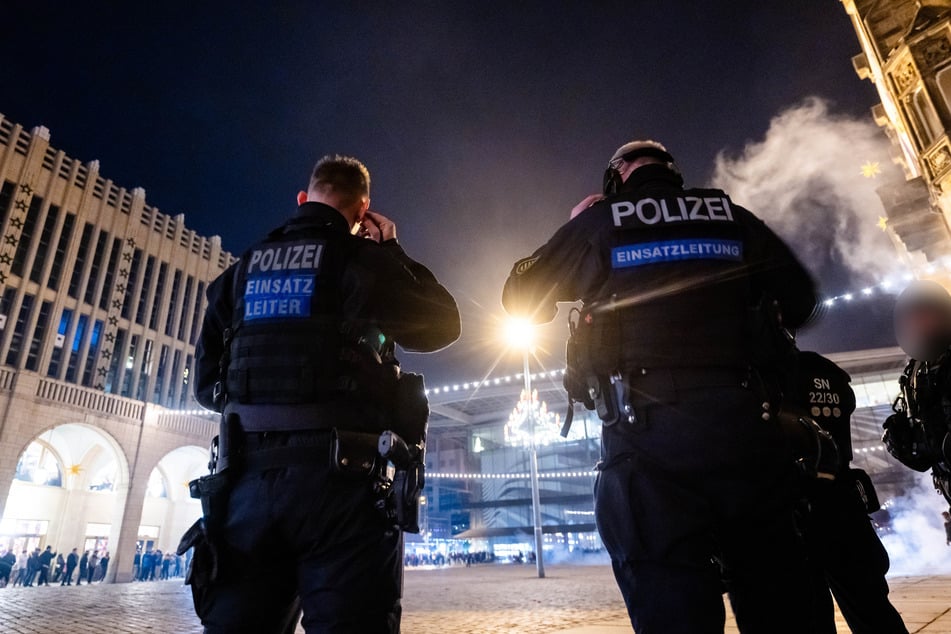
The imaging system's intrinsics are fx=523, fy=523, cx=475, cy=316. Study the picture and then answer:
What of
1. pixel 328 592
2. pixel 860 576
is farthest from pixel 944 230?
pixel 328 592

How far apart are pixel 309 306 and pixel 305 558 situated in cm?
93

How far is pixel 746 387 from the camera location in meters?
1.74

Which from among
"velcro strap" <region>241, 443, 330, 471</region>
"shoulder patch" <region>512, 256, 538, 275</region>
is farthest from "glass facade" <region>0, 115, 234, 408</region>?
"shoulder patch" <region>512, 256, 538, 275</region>

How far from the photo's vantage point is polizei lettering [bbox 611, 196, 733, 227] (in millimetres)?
2041

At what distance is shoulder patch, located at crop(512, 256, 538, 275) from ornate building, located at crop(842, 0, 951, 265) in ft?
56.9

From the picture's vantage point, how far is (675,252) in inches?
77.5

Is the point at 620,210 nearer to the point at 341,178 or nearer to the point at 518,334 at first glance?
the point at 341,178

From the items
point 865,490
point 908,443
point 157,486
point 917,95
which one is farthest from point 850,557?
point 157,486

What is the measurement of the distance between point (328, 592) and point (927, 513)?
112ft

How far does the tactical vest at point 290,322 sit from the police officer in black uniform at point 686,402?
93 centimetres

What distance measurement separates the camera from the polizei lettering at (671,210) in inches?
80.4

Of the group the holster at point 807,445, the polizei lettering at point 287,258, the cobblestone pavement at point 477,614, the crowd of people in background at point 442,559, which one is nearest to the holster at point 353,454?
the polizei lettering at point 287,258

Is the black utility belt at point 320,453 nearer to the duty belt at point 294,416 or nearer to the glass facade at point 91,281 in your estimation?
the duty belt at point 294,416

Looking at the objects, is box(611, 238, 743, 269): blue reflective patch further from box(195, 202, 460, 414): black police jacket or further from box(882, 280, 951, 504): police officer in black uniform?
box(882, 280, 951, 504): police officer in black uniform
